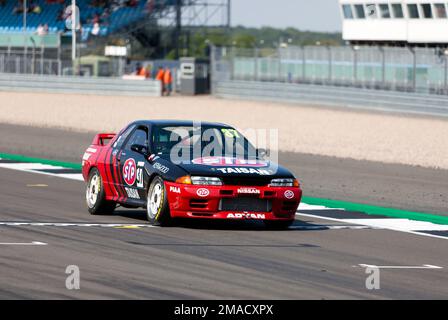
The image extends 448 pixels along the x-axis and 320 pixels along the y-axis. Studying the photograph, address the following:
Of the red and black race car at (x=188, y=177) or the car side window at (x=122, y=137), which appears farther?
the car side window at (x=122, y=137)

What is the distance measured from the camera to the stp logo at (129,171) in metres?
14.6

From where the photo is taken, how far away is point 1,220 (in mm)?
14281

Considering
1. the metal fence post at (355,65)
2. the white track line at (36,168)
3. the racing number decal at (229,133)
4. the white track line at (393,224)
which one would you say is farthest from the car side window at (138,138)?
the metal fence post at (355,65)

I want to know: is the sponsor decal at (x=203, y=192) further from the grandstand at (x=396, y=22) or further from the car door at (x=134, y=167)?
the grandstand at (x=396, y=22)

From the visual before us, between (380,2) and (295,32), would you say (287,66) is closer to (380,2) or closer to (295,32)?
(380,2)

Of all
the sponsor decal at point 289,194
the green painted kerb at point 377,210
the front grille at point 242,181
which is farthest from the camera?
the green painted kerb at point 377,210

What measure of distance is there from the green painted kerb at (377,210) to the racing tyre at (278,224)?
97.6 inches

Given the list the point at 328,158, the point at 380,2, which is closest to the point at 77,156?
the point at 328,158

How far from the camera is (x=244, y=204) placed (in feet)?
45.4

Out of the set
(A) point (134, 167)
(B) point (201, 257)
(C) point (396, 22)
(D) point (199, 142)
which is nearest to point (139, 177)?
(A) point (134, 167)

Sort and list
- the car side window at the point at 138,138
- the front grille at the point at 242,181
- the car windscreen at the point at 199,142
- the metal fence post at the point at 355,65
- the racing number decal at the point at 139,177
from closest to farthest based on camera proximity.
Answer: the front grille at the point at 242,181 < the racing number decal at the point at 139,177 < the car windscreen at the point at 199,142 < the car side window at the point at 138,138 < the metal fence post at the point at 355,65

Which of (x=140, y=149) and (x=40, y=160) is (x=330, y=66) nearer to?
(x=40, y=160)

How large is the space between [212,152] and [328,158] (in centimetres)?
1104

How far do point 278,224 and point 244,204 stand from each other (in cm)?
74
